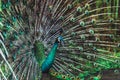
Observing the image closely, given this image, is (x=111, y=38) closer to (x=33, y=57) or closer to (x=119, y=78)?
(x=119, y=78)

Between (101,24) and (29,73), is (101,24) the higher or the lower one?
the higher one

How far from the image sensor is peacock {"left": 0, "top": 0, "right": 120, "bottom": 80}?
249 inches

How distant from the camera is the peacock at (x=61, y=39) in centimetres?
633

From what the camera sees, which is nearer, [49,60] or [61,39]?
[61,39]

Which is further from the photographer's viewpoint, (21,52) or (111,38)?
(111,38)

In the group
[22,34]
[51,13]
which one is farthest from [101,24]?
[22,34]

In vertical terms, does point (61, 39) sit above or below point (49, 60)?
above

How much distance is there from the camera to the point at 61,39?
6.16 meters

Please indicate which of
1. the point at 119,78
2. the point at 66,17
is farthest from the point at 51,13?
the point at 119,78

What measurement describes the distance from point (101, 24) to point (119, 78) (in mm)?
950

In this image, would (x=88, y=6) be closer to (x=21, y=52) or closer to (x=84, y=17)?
(x=84, y=17)

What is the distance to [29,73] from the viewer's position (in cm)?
648

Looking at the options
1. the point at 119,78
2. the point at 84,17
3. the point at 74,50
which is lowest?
the point at 119,78

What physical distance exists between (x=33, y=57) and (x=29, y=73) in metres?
0.25
